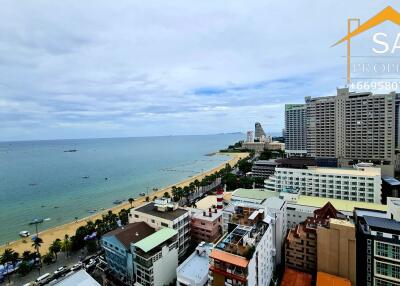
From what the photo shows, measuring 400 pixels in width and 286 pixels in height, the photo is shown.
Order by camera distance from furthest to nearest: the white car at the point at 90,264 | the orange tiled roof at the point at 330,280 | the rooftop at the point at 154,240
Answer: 1. the white car at the point at 90,264
2. the rooftop at the point at 154,240
3. the orange tiled roof at the point at 330,280

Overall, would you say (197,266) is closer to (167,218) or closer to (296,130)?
(167,218)

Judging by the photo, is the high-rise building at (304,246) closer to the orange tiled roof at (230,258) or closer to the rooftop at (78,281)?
the orange tiled roof at (230,258)

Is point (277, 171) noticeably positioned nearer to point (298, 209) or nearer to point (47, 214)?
point (298, 209)

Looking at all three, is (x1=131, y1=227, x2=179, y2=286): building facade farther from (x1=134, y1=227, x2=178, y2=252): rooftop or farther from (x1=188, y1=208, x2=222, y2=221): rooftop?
(x1=188, y1=208, x2=222, y2=221): rooftop

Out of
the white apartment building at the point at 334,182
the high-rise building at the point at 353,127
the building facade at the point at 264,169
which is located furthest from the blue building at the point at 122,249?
the high-rise building at the point at 353,127

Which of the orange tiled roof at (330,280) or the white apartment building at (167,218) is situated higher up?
the white apartment building at (167,218)

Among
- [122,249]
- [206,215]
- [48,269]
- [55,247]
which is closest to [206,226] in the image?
[206,215]

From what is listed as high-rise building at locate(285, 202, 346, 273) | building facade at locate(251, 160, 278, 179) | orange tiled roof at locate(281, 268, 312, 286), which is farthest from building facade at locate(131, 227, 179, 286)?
building facade at locate(251, 160, 278, 179)
